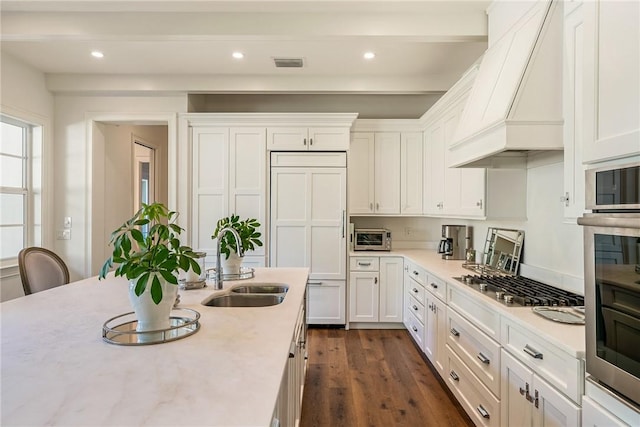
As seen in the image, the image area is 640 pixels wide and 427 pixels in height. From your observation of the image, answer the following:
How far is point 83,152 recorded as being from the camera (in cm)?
400

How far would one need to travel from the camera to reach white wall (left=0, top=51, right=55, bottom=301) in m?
3.38

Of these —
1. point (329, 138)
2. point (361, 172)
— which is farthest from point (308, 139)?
point (361, 172)

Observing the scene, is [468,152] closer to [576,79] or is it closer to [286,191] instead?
[576,79]

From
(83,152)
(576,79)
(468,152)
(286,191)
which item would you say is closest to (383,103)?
(286,191)

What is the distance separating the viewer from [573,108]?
168cm

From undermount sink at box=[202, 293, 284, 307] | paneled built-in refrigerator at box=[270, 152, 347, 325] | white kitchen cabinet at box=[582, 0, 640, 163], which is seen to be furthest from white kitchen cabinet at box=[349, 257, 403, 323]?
white kitchen cabinet at box=[582, 0, 640, 163]

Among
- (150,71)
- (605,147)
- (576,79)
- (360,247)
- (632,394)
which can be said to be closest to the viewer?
(632,394)

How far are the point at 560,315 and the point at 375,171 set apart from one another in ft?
9.26

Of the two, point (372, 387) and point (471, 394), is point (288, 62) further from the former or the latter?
point (471, 394)

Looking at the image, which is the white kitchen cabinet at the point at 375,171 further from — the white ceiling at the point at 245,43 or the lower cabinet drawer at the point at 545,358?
the lower cabinet drawer at the point at 545,358

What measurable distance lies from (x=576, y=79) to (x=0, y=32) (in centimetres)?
392

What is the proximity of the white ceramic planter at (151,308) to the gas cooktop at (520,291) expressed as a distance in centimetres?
162

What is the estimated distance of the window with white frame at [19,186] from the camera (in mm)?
3523

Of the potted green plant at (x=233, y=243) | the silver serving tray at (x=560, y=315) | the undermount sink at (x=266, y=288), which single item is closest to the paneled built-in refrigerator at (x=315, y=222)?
the potted green plant at (x=233, y=243)
